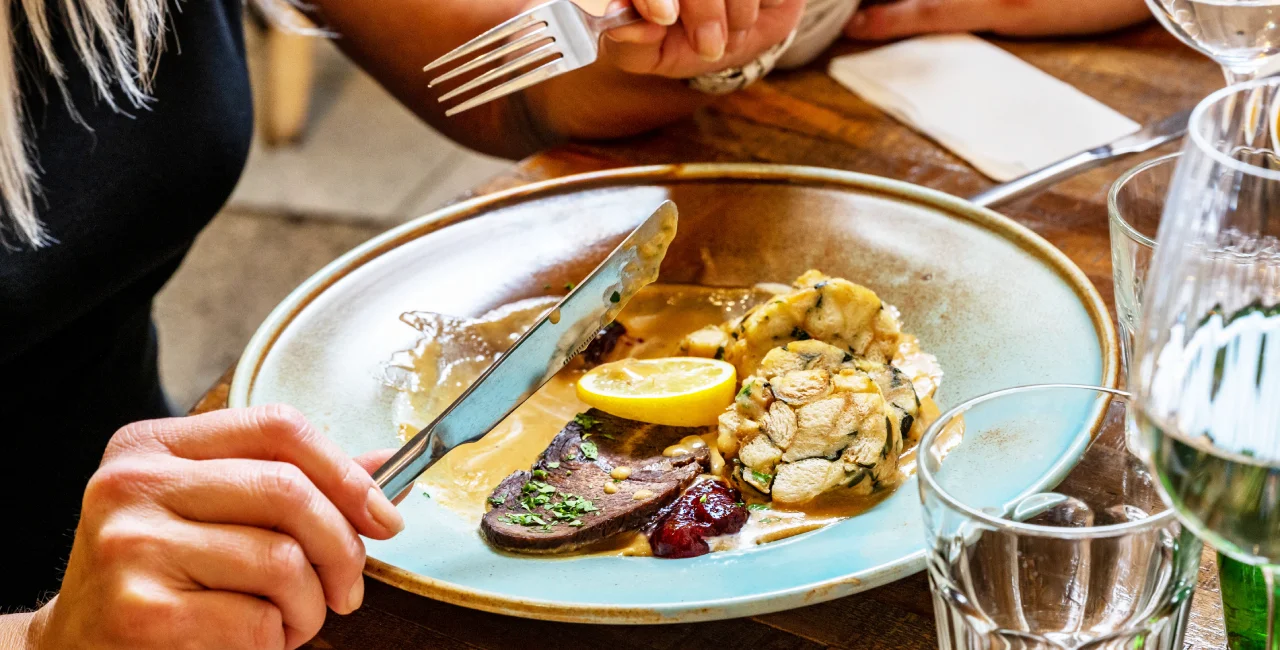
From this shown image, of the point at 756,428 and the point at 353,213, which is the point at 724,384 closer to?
the point at 756,428

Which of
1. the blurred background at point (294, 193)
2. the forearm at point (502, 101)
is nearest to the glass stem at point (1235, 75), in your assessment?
the forearm at point (502, 101)

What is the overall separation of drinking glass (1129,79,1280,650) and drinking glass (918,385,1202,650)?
0.08 meters

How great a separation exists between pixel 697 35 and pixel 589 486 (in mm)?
497

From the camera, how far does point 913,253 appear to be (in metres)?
0.90

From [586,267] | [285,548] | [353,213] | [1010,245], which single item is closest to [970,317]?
[1010,245]

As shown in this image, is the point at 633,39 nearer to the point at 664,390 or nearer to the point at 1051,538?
the point at 664,390

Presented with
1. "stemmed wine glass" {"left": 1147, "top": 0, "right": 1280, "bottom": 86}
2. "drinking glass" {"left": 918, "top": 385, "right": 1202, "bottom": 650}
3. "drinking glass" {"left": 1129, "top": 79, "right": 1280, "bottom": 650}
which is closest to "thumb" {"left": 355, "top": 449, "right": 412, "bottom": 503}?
"drinking glass" {"left": 918, "top": 385, "right": 1202, "bottom": 650}

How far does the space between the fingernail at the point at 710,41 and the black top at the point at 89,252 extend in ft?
1.46

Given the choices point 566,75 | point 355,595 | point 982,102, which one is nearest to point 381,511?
point 355,595

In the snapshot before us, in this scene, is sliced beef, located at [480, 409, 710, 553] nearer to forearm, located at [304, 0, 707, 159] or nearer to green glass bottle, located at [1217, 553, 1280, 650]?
green glass bottle, located at [1217, 553, 1280, 650]

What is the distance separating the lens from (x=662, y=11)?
982 mm

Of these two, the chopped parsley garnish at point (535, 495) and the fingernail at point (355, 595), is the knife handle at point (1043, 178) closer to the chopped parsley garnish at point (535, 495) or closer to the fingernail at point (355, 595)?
the chopped parsley garnish at point (535, 495)

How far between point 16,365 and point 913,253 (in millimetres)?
756

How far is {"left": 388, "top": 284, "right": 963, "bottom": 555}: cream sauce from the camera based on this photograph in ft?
2.22
